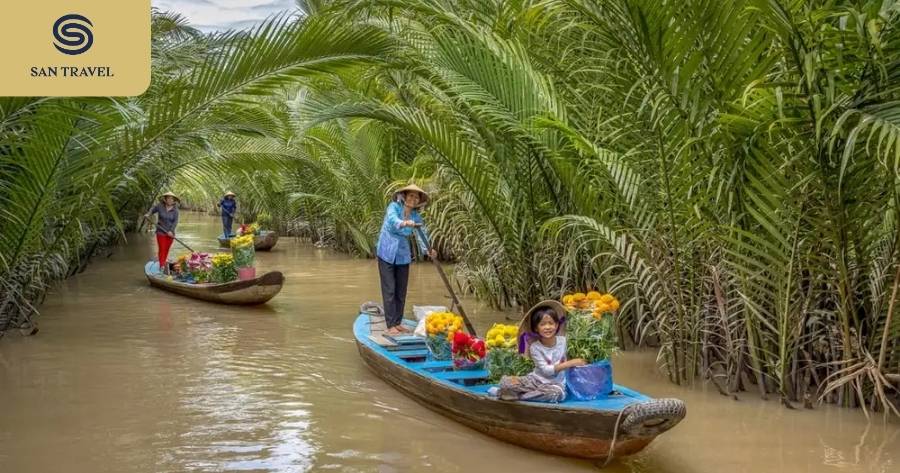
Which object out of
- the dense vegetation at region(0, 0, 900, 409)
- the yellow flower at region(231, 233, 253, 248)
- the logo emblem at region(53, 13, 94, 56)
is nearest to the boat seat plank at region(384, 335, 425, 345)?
the dense vegetation at region(0, 0, 900, 409)

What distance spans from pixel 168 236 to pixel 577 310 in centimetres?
999

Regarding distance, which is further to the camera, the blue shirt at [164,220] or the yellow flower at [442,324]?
the blue shirt at [164,220]

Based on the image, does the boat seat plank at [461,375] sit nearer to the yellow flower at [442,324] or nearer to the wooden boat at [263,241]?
the yellow flower at [442,324]

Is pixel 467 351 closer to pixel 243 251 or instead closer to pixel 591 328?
pixel 591 328

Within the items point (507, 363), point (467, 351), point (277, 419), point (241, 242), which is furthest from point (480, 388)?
point (241, 242)

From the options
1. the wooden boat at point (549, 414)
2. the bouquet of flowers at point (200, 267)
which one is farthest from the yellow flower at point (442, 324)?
the bouquet of flowers at point (200, 267)

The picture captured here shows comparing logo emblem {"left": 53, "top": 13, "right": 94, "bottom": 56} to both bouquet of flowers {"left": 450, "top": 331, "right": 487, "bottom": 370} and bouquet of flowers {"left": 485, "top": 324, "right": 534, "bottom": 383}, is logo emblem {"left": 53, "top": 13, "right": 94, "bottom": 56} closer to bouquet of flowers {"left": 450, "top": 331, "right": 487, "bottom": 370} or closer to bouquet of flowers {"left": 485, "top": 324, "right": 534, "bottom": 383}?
bouquet of flowers {"left": 450, "top": 331, "right": 487, "bottom": 370}

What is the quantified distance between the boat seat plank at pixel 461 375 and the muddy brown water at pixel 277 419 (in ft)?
0.95

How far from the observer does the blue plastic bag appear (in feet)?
15.7

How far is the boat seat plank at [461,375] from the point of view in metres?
5.53

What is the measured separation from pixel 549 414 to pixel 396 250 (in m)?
3.38

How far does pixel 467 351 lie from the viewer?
18.8ft

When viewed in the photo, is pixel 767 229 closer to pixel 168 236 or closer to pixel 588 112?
pixel 588 112

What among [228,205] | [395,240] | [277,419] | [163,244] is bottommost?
[277,419]
